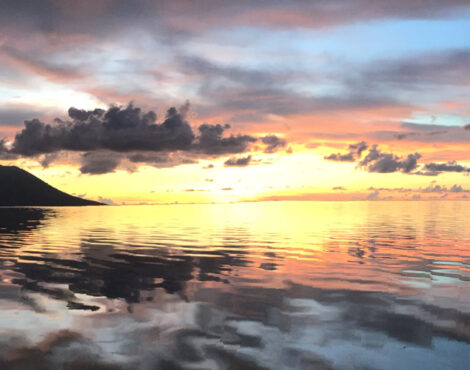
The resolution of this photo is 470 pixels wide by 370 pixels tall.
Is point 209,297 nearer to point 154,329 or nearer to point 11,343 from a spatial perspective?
point 154,329

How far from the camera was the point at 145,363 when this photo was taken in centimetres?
1114

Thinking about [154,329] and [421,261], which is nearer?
[154,329]

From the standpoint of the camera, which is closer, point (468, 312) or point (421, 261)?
point (468, 312)

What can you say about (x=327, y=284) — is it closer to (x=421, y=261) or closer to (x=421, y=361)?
(x=421, y=361)

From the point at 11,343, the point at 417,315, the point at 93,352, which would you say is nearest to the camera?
the point at 93,352

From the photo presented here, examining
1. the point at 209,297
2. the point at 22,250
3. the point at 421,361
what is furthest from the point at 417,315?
the point at 22,250

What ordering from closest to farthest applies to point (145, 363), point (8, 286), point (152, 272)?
point (145, 363) < point (8, 286) < point (152, 272)

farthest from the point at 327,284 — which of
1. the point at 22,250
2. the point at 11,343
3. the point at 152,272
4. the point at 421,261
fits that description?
the point at 22,250

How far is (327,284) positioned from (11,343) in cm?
1474

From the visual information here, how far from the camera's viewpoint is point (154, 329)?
554 inches

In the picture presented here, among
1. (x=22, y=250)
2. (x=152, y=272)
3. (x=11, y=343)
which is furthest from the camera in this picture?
(x=22, y=250)

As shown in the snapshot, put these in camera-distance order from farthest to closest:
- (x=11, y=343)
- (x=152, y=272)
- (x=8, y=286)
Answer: (x=152, y=272) < (x=8, y=286) < (x=11, y=343)

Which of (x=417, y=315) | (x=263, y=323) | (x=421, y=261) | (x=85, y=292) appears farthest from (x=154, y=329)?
(x=421, y=261)

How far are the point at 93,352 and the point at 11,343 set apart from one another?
9.19 feet
